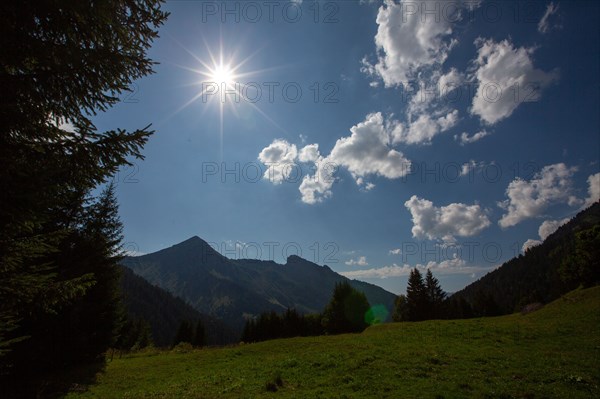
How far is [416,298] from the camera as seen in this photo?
2569 inches

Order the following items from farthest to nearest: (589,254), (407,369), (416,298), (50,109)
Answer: (416,298) → (589,254) → (407,369) → (50,109)

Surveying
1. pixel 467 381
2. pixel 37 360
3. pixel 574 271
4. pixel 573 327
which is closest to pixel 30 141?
pixel 467 381

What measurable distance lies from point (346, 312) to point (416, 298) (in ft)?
52.9

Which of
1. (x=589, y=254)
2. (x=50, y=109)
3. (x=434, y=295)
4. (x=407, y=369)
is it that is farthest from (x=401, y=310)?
(x=50, y=109)

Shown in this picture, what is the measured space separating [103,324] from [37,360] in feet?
19.5

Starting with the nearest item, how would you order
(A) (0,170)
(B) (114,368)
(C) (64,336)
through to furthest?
1. (A) (0,170)
2. (C) (64,336)
3. (B) (114,368)

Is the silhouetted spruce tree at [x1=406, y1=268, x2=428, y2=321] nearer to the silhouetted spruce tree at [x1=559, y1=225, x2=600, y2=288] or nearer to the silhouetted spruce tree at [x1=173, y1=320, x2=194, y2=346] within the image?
the silhouetted spruce tree at [x1=559, y1=225, x2=600, y2=288]

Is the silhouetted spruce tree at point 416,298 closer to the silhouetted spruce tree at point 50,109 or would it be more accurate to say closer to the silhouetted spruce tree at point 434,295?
the silhouetted spruce tree at point 434,295

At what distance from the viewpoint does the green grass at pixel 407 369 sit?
44.0 ft

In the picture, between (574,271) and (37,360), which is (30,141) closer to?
(37,360)

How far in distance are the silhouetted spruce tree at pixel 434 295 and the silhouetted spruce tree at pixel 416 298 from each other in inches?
56.8

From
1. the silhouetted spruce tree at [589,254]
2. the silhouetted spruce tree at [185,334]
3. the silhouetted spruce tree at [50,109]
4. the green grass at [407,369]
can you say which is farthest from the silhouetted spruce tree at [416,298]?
the silhouetted spruce tree at [50,109]

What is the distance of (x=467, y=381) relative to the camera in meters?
14.0

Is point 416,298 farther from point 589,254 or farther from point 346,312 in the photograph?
point 589,254
